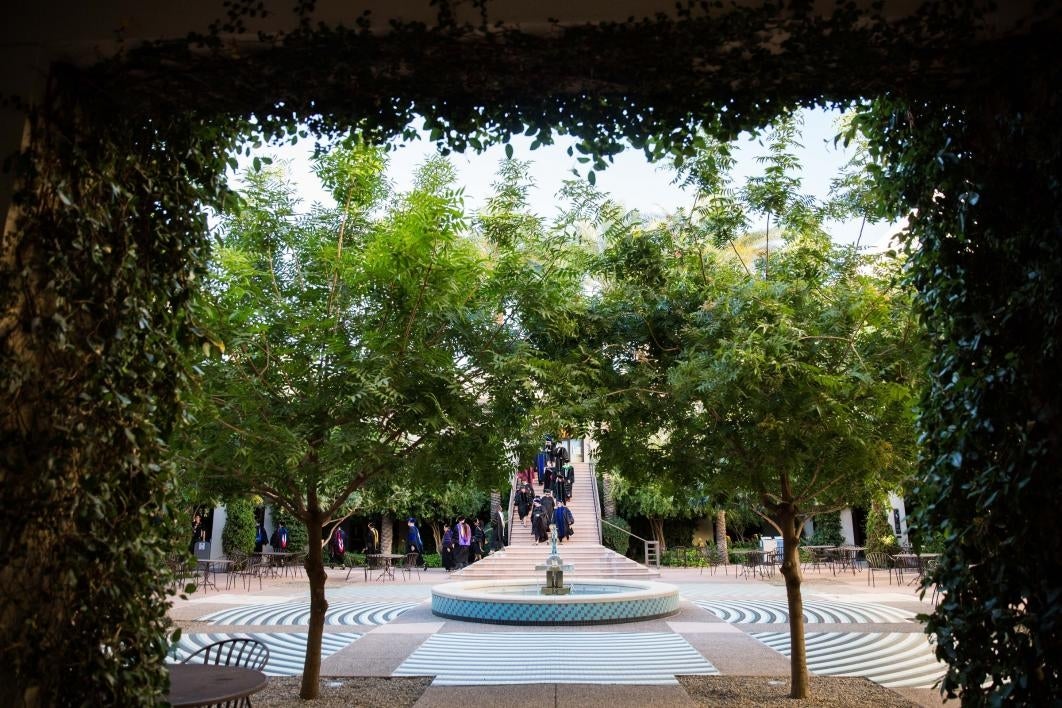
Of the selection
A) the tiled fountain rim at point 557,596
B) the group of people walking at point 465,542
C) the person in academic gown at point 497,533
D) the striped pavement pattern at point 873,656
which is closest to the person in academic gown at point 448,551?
the group of people walking at point 465,542

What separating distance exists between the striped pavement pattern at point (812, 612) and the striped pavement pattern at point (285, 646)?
663cm

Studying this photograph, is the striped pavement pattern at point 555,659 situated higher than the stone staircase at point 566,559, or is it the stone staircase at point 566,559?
the stone staircase at point 566,559

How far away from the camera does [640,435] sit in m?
7.15

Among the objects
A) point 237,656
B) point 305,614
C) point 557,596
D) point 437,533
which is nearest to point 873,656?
point 557,596

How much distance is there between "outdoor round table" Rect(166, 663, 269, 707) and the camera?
13.8ft

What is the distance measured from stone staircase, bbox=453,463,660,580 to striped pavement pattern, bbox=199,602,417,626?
174 inches

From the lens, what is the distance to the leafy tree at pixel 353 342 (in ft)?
19.1

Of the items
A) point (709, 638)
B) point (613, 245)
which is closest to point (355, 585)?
point (709, 638)

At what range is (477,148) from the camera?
3.88 meters

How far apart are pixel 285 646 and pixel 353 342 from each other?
20.1ft

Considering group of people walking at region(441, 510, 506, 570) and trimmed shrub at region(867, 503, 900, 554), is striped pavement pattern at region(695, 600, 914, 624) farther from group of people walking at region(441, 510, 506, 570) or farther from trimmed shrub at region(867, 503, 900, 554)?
trimmed shrub at region(867, 503, 900, 554)

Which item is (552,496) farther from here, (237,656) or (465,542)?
(237,656)

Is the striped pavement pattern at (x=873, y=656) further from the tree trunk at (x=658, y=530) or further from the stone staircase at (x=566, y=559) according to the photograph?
the tree trunk at (x=658, y=530)

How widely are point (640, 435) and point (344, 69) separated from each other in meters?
4.66
